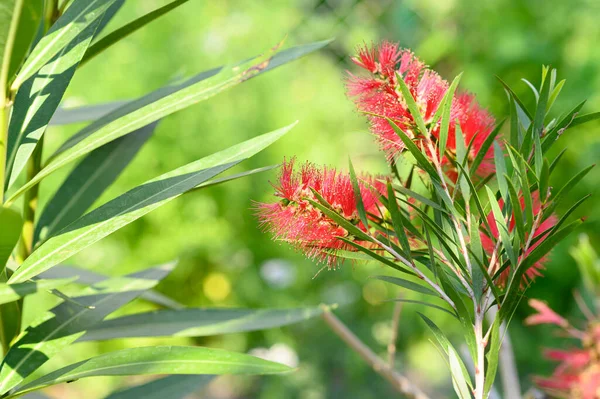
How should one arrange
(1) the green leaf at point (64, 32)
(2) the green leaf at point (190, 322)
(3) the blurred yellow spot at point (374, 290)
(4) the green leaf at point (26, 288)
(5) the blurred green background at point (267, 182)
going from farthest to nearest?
(3) the blurred yellow spot at point (374, 290) < (5) the blurred green background at point (267, 182) < (2) the green leaf at point (190, 322) < (1) the green leaf at point (64, 32) < (4) the green leaf at point (26, 288)

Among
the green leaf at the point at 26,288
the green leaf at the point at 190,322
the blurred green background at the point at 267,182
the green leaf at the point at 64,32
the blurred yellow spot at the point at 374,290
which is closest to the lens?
the green leaf at the point at 26,288

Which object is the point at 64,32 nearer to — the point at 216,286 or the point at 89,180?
the point at 89,180

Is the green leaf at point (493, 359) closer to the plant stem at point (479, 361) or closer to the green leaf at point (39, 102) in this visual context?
the plant stem at point (479, 361)

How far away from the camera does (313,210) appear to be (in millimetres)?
307

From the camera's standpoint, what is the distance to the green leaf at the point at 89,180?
0.53m

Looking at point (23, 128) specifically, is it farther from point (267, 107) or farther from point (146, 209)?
point (267, 107)

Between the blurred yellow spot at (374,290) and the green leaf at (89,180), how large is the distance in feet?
5.73

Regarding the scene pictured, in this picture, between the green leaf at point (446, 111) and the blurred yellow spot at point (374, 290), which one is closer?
the green leaf at point (446, 111)

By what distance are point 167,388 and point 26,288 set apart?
11.5 inches

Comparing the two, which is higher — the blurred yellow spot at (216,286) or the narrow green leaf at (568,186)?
the blurred yellow spot at (216,286)

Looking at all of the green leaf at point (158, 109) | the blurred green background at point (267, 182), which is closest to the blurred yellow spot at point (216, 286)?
the blurred green background at point (267, 182)

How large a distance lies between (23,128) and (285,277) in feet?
5.77

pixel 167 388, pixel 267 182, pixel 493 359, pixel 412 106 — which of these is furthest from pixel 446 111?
pixel 267 182

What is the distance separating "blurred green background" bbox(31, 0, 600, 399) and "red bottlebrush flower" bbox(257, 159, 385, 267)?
4.51 ft
